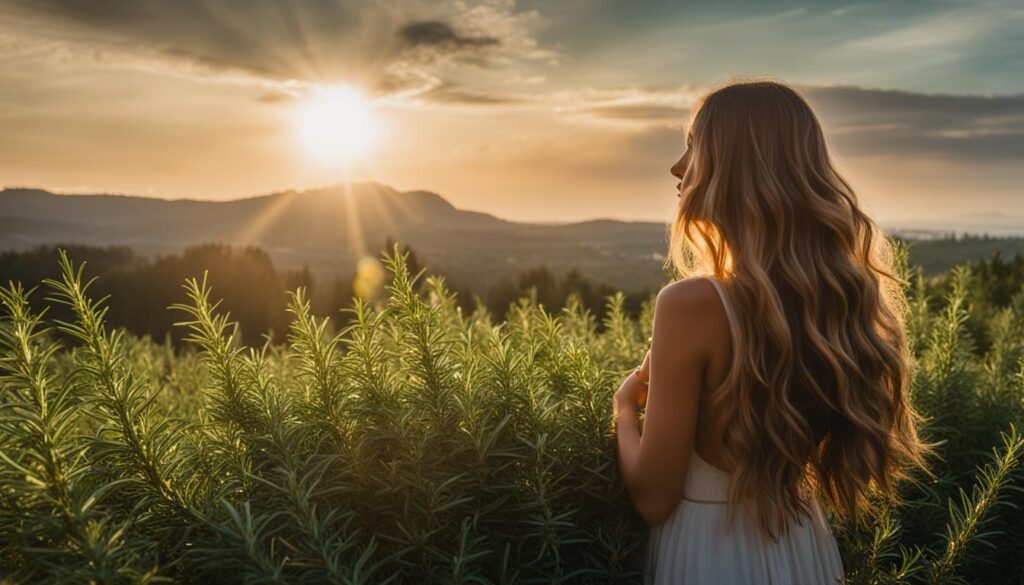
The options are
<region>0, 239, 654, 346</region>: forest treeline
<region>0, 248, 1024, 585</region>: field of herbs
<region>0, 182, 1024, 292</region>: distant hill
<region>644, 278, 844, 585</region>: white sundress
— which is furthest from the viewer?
<region>0, 182, 1024, 292</region>: distant hill

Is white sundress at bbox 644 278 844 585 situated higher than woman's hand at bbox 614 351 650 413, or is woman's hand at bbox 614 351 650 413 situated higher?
woman's hand at bbox 614 351 650 413

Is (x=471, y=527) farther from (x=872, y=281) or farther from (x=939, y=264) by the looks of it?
(x=939, y=264)

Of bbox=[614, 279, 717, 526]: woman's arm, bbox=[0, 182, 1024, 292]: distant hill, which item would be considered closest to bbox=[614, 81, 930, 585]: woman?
bbox=[614, 279, 717, 526]: woman's arm

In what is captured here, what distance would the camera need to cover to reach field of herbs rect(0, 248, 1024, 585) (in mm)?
1763

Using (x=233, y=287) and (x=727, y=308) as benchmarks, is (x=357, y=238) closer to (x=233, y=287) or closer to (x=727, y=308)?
(x=233, y=287)

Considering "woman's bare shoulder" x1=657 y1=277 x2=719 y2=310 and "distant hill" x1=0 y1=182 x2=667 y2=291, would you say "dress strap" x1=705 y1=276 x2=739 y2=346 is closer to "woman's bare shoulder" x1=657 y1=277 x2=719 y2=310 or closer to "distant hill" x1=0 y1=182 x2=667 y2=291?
"woman's bare shoulder" x1=657 y1=277 x2=719 y2=310

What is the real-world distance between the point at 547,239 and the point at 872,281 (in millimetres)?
173067

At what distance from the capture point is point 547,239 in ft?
575

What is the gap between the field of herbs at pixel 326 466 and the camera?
1.76 m

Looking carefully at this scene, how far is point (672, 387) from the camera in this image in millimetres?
2512

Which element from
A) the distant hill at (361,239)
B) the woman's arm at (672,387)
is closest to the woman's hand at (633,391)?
the woman's arm at (672,387)

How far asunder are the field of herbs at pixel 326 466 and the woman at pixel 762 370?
0.20 m

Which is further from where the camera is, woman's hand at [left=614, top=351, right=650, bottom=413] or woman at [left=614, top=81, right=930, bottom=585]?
woman's hand at [left=614, top=351, right=650, bottom=413]

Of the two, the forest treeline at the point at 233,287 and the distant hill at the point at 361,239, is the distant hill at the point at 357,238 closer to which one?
the distant hill at the point at 361,239
